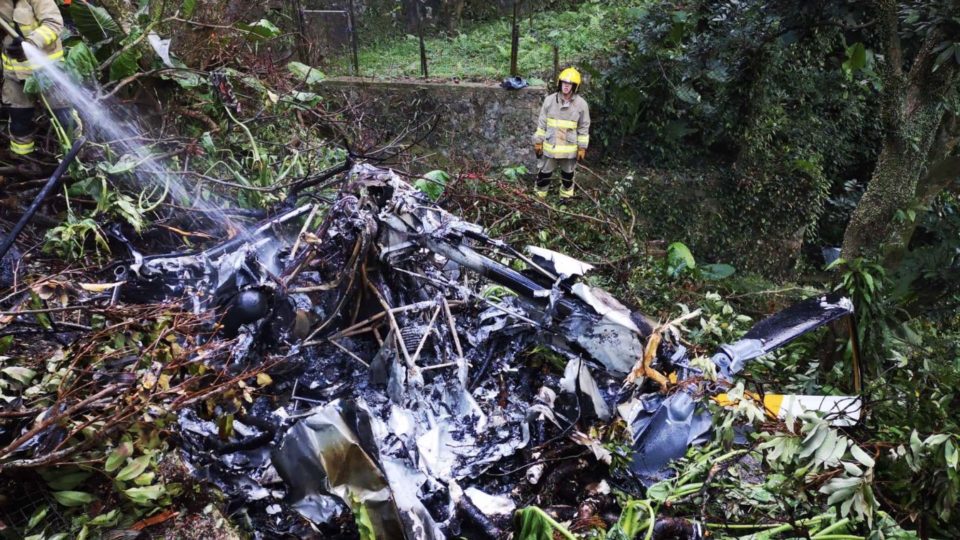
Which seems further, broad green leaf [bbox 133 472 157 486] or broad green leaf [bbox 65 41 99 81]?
broad green leaf [bbox 65 41 99 81]

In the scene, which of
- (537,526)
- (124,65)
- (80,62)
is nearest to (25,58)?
(80,62)

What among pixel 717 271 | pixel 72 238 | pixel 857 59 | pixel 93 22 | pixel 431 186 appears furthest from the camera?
pixel 717 271

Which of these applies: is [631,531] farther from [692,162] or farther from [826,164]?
[826,164]

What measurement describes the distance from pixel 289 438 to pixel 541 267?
1642 millimetres

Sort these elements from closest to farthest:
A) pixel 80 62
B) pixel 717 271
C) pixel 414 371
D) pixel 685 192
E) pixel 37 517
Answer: pixel 37 517 < pixel 414 371 < pixel 80 62 < pixel 717 271 < pixel 685 192

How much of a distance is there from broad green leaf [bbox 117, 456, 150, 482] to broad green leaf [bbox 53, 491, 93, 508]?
0.51 ft

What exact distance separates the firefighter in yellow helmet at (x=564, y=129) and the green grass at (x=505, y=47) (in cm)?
183

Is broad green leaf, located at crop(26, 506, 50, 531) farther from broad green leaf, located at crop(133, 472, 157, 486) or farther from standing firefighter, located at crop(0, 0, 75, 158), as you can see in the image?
standing firefighter, located at crop(0, 0, 75, 158)

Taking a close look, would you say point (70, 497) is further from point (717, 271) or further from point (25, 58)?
point (717, 271)

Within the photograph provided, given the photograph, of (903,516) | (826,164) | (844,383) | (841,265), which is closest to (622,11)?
(826,164)

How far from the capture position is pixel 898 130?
4.63m

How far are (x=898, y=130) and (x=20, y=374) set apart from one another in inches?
224

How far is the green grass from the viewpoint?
9016 millimetres

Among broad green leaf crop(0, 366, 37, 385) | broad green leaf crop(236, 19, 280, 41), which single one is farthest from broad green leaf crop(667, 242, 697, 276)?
broad green leaf crop(0, 366, 37, 385)
